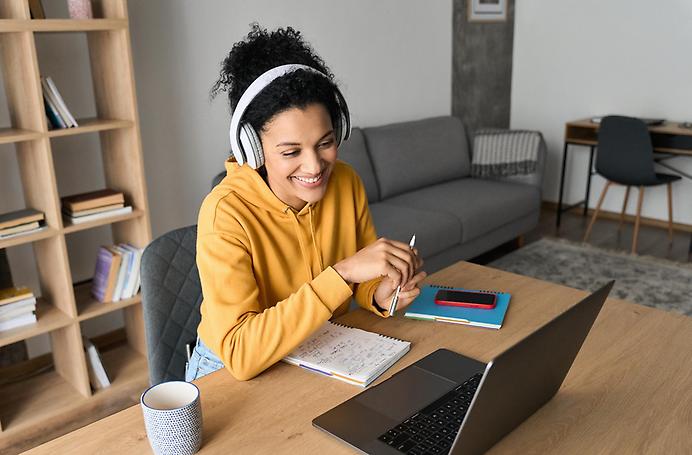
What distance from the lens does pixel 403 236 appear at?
294 cm

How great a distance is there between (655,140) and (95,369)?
3.40 m

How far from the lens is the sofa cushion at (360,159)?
337 centimetres

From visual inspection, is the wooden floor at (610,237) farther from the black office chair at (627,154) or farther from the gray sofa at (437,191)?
the gray sofa at (437,191)

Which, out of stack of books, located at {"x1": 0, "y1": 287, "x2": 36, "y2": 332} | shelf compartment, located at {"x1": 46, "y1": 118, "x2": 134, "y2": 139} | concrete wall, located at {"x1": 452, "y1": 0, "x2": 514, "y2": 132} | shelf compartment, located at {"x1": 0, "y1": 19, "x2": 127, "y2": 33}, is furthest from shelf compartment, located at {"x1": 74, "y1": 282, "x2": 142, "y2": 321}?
concrete wall, located at {"x1": 452, "y1": 0, "x2": 514, "y2": 132}

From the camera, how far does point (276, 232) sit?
49.0 inches

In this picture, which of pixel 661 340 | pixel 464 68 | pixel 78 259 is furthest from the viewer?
pixel 464 68

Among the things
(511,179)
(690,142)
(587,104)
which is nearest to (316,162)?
(511,179)

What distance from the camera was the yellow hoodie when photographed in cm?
105

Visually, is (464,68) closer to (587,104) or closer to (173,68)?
(587,104)

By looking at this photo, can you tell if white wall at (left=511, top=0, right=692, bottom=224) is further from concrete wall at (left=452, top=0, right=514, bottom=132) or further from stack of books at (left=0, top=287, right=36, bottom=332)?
stack of books at (left=0, top=287, right=36, bottom=332)

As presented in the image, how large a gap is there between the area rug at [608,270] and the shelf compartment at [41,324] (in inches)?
92.5

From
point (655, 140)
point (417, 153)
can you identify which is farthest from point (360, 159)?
point (655, 140)

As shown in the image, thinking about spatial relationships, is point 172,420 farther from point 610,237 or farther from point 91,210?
point 610,237

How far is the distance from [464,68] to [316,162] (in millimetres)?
3513
